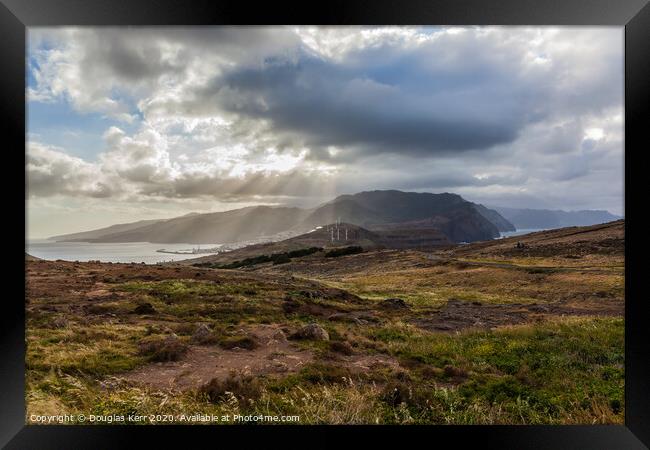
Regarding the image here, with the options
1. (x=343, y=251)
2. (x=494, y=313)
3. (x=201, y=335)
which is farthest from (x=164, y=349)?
(x=343, y=251)

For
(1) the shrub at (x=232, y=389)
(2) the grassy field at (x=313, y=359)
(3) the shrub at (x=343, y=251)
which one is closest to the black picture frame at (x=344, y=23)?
(2) the grassy field at (x=313, y=359)

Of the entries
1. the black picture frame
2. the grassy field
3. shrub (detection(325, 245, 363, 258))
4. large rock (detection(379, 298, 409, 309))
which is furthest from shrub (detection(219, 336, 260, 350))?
shrub (detection(325, 245, 363, 258))

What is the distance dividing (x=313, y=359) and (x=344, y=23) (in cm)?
779

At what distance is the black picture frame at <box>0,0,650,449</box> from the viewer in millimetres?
4496

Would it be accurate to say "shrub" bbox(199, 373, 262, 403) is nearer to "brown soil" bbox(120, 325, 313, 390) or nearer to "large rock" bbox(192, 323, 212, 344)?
"brown soil" bbox(120, 325, 313, 390)

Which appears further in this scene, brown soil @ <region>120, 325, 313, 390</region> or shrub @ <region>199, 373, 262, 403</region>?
brown soil @ <region>120, 325, 313, 390</region>

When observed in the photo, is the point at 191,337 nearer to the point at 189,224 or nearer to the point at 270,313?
the point at 270,313

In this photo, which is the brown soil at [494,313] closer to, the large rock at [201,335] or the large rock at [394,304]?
the large rock at [394,304]

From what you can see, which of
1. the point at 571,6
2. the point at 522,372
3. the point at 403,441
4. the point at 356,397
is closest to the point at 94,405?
the point at 356,397

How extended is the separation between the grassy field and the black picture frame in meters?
0.64

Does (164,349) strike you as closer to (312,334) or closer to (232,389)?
(232,389)

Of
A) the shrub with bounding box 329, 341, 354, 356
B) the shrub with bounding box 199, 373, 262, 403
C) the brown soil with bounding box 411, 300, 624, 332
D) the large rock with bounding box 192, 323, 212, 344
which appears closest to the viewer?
the shrub with bounding box 199, 373, 262, 403

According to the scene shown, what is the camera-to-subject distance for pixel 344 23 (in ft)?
15.8

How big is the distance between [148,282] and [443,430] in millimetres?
18641
